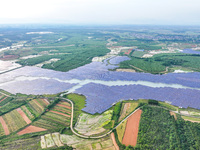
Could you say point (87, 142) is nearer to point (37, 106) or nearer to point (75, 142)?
point (75, 142)

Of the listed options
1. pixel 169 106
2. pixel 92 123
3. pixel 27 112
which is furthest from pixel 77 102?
pixel 169 106

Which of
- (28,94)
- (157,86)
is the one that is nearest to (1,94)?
(28,94)

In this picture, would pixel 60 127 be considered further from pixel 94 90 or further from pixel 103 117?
pixel 94 90

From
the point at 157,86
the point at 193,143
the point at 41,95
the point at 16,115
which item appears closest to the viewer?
the point at 193,143

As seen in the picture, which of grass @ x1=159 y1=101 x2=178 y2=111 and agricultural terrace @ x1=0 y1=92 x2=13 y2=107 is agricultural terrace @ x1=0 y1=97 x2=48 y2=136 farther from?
grass @ x1=159 y1=101 x2=178 y2=111

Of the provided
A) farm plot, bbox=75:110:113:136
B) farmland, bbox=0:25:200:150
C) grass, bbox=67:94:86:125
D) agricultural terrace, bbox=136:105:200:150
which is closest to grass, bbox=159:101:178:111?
farmland, bbox=0:25:200:150

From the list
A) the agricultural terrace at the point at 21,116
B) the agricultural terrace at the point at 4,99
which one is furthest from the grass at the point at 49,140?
the agricultural terrace at the point at 4,99
